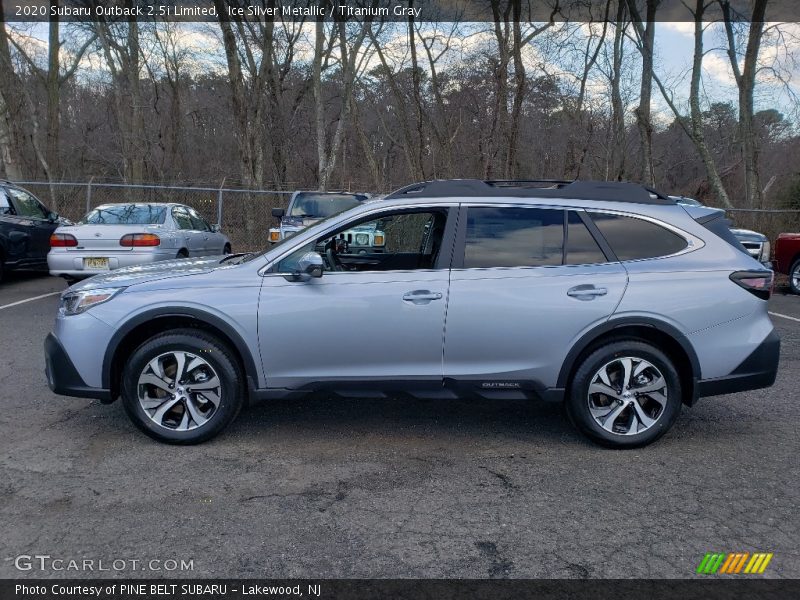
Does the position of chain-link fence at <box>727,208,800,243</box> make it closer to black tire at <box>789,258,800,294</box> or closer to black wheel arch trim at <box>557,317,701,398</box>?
black tire at <box>789,258,800,294</box>

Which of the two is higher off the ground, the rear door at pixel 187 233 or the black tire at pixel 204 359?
the rear door at pixel 187 233

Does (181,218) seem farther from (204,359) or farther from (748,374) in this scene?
(748,374)

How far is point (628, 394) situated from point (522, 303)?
0.95m

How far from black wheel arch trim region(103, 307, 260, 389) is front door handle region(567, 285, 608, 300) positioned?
7.10 feet

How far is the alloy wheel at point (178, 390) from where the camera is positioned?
414 centimetres

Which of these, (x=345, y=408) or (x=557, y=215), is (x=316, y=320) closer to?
(x=345, y=408)

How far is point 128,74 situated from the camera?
82.7ft

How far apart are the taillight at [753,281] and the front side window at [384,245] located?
78.3 inches

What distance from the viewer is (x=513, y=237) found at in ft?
14.1

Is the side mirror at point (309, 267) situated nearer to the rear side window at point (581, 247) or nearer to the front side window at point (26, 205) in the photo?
the rear side window at point (581, 247)

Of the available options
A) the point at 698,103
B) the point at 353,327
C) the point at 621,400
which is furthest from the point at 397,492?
the point at 698,103

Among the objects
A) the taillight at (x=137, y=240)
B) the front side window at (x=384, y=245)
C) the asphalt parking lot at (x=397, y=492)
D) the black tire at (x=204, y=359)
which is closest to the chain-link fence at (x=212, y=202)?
the taillight at (x=137, y=240)

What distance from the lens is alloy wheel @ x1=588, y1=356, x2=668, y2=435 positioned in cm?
416

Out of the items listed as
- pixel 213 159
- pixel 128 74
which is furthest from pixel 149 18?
pixel 213 159
